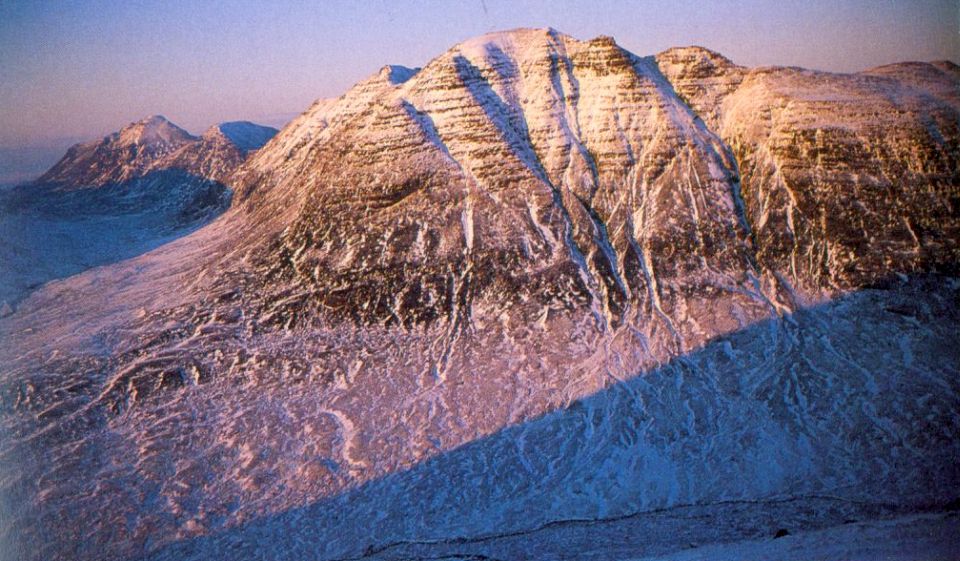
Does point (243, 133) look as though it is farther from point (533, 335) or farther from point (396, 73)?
point (533, 335)

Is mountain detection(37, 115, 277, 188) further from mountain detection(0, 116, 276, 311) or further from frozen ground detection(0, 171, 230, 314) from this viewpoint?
frozen ground detection(0, 171, 230, 314)

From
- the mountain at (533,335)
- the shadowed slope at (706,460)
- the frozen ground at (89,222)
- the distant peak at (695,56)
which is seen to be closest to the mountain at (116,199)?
the frozen ground at (89,222)

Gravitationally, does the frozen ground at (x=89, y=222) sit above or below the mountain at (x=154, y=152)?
below

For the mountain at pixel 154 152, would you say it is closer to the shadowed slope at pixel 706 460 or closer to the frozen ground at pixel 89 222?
the frozen ground at pixel 89 222

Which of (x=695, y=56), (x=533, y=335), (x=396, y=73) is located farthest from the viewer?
(x=396, y=73)

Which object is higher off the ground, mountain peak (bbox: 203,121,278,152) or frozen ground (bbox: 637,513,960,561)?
mountain peak (bbox: 203,121,278,152)

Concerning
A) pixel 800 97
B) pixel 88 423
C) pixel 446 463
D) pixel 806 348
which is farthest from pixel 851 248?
pixel 88 423

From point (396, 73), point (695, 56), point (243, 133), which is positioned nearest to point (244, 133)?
point (243, 133)

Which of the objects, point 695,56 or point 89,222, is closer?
point 695,56

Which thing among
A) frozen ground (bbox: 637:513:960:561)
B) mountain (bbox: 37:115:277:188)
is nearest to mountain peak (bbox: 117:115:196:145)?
mountain (bbox: 37:115:277:188)
